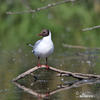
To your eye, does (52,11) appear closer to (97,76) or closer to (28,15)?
(28,15)

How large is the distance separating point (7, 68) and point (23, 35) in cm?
679

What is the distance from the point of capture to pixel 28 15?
19.9 metres

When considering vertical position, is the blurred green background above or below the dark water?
below

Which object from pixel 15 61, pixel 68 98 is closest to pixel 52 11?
pixel 15 61

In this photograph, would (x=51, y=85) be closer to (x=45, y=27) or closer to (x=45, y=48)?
(x=45, y=48)

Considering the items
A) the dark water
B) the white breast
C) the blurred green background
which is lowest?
the blurred green background

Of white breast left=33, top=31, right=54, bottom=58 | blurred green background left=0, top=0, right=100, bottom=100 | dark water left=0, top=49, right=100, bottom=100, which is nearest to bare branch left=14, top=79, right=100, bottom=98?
dark water left=0, top=49, right=100, bottom=100

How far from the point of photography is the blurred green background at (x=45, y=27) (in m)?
11.3

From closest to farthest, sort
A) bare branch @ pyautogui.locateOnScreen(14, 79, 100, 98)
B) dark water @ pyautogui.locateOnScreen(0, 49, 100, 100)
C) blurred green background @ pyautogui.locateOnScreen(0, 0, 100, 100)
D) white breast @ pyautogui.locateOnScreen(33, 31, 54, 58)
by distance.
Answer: dark water @ pyautogui.locateOnScreen(0, 49, 100, 100) → bare branch @ pyautogui.locateOnScreen(14, 79, 100, 98) → white breast @ pyautogui.locateOnScreen(33, 31, 54, 58) → blurred green background @ pyautogui.locateOnScreen(0, 0, 100, 100)

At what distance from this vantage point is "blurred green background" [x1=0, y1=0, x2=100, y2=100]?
1130cm

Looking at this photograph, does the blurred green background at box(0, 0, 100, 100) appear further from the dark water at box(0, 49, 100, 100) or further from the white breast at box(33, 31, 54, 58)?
the white breast at box(33, 31, 54, 58)

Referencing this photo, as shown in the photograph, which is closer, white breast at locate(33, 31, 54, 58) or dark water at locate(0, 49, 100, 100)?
dark water at locate(0, 49, 100, 100)

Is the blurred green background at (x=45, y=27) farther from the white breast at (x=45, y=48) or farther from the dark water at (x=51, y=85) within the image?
the white breast at (x=45, y=48)

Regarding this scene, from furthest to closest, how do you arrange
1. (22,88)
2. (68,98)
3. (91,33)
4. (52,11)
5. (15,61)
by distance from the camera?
(52,11) → (91,33) → (15,61) → (22,88) → (68,98)
